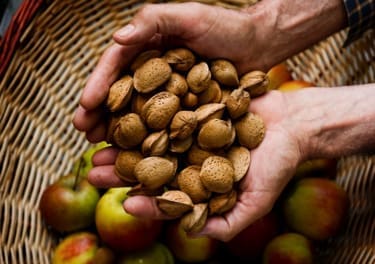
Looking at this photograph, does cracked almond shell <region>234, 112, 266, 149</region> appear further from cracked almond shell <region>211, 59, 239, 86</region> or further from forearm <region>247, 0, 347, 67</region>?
forearm <region>247, 0, 347, 67</region>

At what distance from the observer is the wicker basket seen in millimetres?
1024

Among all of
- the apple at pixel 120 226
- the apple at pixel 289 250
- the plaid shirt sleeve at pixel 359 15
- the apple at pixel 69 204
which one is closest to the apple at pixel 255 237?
the apple at pixel 289 250

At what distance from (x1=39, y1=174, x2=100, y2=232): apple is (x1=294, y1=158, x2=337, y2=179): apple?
1.18ft

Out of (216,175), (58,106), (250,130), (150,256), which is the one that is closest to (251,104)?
(250,130)

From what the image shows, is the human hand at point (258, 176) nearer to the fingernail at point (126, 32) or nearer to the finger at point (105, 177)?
the finger at point (105, 177)

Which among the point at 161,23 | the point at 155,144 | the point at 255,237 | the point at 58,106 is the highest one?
the point at 161,23

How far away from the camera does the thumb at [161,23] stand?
2.69 ft

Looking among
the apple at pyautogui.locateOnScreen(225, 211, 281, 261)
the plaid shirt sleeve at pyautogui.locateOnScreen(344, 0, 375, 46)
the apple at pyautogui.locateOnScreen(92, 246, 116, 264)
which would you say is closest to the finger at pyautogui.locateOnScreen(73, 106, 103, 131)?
the apple at pyautogui.locateOnScreen(92, 246, 116, 264)

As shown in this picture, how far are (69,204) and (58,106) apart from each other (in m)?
0.24

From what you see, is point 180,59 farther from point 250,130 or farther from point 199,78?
point 250,130

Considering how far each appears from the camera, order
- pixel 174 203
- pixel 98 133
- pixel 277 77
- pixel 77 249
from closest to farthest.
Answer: pixel 174 203 < pixel 98 133 < pixel 77 249 < pixel 277 77

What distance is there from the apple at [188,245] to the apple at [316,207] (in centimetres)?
14

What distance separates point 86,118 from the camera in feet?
2.86

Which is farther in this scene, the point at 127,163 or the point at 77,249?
the point at 77,249
